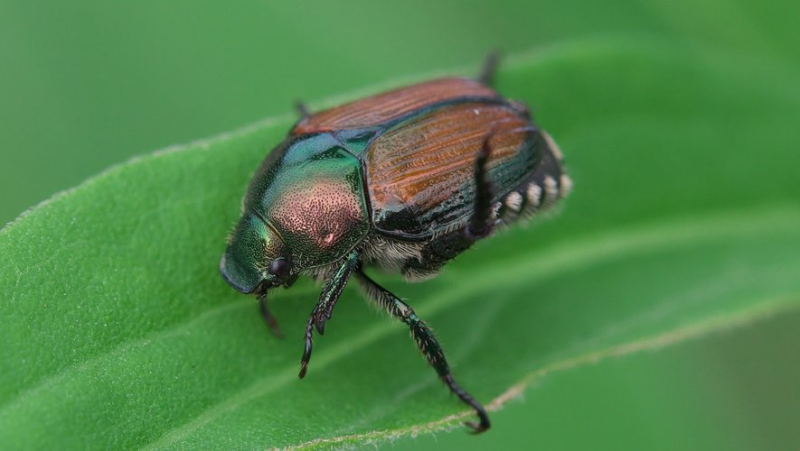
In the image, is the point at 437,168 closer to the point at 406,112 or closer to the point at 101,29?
the point at 406,112

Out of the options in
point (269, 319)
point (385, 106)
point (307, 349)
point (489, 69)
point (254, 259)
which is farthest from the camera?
point (489, 69)

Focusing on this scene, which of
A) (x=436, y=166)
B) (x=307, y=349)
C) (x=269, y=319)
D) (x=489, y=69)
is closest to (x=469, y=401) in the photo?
(x=307, y=349)

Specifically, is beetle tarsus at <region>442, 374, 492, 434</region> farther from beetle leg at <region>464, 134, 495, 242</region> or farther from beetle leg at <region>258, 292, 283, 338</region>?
beetle leg at <region>258, 292, 283, 338</region>

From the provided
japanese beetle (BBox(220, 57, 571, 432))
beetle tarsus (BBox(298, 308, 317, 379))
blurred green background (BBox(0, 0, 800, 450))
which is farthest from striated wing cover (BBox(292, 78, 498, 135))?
blurred green background (BBox(0, 0, 800, 450))

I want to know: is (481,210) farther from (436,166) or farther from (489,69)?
(489,69)

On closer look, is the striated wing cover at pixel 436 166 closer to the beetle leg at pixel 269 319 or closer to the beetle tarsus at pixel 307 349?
the beetle tarsus at pixel 307 349

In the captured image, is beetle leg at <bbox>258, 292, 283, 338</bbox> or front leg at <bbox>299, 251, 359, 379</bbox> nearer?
front leg at <bbox>299, 251, 359, 379</bbox>

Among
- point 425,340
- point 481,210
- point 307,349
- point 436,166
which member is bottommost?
point 425,340
